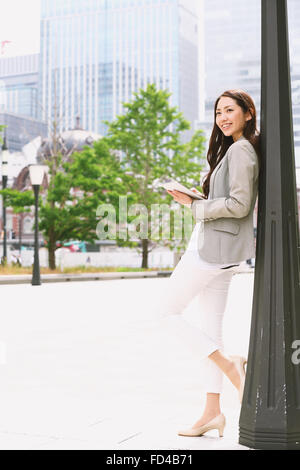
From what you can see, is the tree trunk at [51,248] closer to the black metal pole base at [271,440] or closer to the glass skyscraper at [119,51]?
the black metal pole base at [271,440]

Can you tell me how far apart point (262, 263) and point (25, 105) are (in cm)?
17086

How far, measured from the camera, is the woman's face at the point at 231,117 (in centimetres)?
333

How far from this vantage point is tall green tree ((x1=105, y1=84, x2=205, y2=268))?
106ft

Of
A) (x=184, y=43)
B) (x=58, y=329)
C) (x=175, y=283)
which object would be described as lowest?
(x=58, y=329)

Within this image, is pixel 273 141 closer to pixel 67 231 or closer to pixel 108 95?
pixel 67 231

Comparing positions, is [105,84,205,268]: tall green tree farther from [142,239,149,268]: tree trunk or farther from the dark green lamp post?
the dark green lamp post

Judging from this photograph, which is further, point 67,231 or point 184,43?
point 184,43

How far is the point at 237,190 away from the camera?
3.10 metres

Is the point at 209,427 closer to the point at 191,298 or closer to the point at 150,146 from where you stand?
the point at 191,298

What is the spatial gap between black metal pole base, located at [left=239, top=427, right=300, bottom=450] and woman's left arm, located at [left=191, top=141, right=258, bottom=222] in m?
1.02

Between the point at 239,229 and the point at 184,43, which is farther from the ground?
the point at 184,43

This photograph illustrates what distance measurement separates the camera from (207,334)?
133 inches

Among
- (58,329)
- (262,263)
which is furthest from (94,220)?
(262,263)

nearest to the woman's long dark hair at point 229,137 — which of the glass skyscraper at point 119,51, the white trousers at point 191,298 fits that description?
the white trousers at point 191,298
